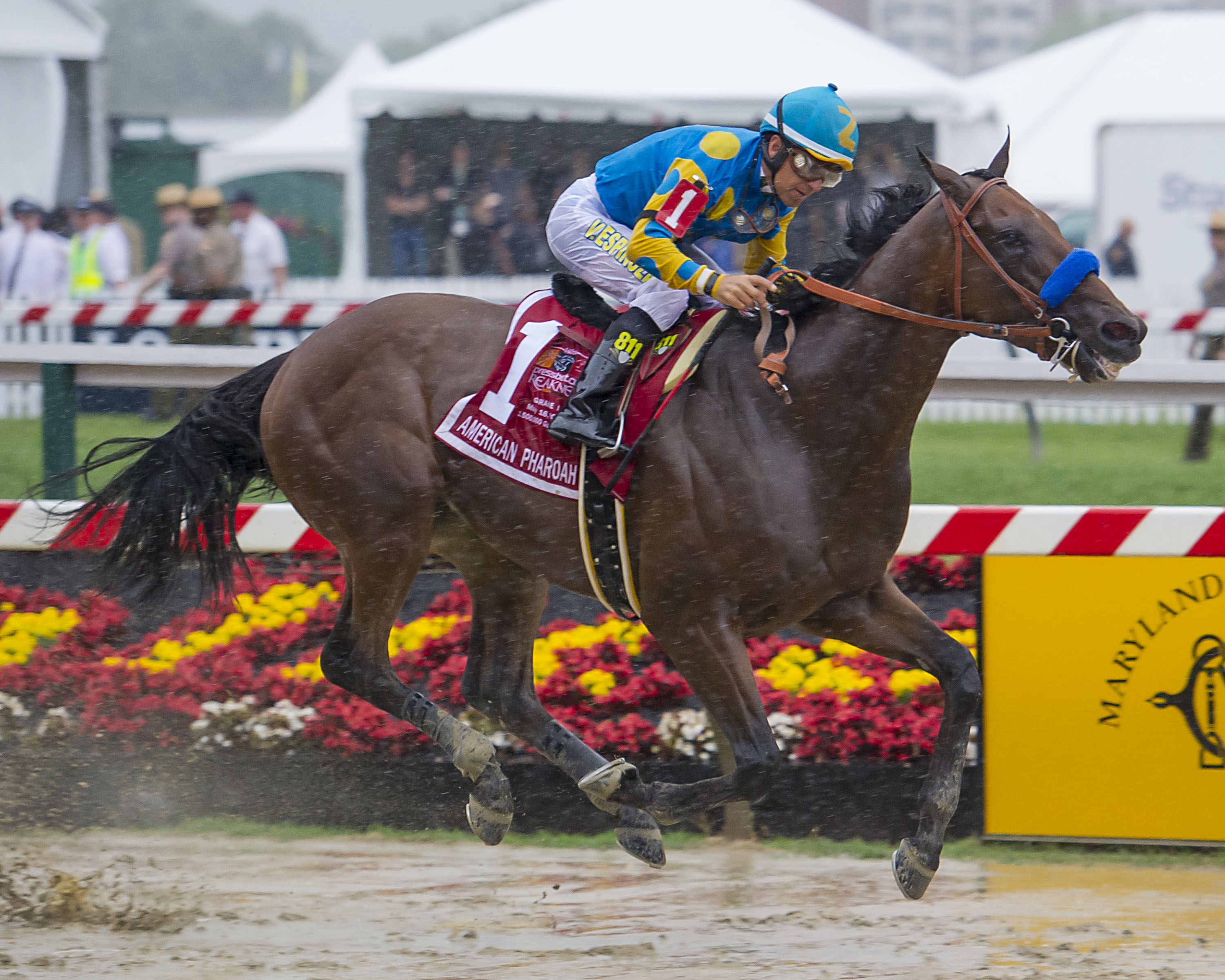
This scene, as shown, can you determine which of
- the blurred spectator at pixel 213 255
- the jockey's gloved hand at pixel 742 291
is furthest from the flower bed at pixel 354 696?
the blurred spectator at pixel 213 255

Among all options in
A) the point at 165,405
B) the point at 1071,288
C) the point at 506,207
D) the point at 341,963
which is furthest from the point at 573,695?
the point at 506,207

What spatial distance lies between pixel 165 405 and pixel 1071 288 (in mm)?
5955

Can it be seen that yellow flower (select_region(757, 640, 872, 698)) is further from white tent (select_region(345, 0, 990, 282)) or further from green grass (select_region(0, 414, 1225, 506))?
white tent (select_region(345, 0, 990, 282))

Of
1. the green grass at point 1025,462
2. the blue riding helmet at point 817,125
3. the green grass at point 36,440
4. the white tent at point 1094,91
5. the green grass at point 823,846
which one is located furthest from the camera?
the white tent at point 1094,91

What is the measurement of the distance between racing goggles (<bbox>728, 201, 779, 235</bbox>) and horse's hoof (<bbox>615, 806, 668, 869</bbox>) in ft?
5.06

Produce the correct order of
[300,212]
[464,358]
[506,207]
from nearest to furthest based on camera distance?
[464,358], [506,207], [300,212]

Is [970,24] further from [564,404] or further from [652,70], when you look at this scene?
[564,404]

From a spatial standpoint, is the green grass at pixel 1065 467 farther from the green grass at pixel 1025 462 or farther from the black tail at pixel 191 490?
the black tail at pixel 191 490

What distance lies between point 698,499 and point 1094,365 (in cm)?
99

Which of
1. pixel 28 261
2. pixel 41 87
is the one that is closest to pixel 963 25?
pixel 41 87

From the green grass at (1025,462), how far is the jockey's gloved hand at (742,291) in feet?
13.5

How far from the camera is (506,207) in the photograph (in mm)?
12305

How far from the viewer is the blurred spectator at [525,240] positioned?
12.2 m

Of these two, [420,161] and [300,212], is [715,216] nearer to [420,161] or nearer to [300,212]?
[420,161]
